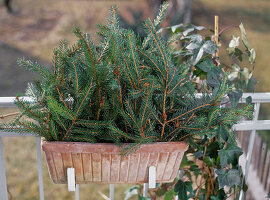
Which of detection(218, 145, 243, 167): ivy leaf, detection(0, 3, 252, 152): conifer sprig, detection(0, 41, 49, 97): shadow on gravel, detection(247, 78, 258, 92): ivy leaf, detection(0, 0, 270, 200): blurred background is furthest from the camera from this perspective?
detection(0, 41, 49, 97): shadow on gravel

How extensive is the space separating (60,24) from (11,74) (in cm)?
320

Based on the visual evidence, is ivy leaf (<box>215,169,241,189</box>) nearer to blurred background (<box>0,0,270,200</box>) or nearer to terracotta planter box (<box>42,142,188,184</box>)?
terracotta planter box (<box>42,142,188,184</box>)

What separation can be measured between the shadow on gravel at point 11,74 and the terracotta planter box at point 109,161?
5313 millimetres

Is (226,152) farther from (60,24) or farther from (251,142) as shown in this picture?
(60,24)

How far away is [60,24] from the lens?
927cm

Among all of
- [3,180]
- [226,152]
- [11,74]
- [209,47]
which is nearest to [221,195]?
[226,152]

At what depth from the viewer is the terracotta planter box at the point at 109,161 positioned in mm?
785

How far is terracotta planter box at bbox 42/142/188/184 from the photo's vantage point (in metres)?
0.78

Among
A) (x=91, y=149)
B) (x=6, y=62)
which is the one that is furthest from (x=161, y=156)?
(x=6, y=62)

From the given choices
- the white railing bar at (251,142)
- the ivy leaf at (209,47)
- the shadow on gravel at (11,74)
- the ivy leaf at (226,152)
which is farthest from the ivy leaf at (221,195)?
the shadow on gravel at (11,74)

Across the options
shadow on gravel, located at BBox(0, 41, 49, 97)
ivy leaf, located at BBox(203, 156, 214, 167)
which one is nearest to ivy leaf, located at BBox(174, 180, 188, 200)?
ivy leaf, located at BBox(203, 156, 214, 167)

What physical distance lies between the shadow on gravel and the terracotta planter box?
209 inches

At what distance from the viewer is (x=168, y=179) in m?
0.90

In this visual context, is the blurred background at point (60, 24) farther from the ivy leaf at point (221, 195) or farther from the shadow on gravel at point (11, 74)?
the ivy leaf at point (221, 195)
